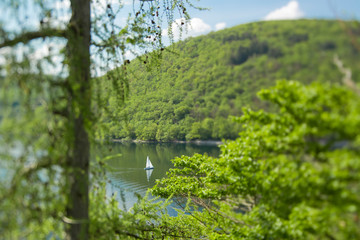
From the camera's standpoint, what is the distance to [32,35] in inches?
83.1

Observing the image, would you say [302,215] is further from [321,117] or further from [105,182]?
[105,182]

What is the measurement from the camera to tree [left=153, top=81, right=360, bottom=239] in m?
1.70

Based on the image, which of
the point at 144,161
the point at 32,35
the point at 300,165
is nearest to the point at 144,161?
the point at 144,161

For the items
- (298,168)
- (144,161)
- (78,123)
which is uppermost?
(78,123)

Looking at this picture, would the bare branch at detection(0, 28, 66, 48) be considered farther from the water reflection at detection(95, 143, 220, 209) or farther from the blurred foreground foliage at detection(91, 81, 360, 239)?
the water reflection at detection(95, 143, 220, 209)

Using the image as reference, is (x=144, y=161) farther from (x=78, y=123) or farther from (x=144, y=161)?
(x=78, y=123)

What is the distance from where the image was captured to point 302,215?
2.42 metres

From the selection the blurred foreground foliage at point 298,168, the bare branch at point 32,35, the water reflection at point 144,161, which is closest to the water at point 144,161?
the water reflection at point 144,161

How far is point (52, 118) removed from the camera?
80.4 inches

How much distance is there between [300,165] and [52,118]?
1.84 metres

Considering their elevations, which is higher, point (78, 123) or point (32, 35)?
point (32, 35)

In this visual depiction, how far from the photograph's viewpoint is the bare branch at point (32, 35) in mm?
2004

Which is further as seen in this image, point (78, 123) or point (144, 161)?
point (144, 161)

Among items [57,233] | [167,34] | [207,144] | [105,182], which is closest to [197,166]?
[167,34]
